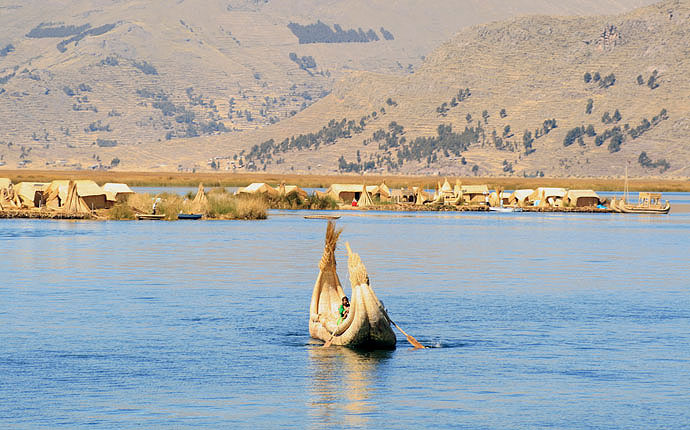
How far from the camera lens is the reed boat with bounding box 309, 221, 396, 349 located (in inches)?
1131

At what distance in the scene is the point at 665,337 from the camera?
33125 mm

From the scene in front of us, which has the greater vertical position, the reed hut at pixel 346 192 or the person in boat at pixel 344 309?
the reed hut at pixel 346 192

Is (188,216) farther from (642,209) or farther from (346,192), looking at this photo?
(642,209)

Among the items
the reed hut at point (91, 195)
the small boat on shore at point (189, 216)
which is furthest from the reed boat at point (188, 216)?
the reed hut at point (91, 195)

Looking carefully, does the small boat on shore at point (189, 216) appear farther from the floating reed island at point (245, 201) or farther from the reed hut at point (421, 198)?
Answer: the reed hut at point (421, 198)

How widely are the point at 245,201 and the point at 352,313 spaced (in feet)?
234

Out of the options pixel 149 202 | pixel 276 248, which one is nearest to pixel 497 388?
pixel 276 248

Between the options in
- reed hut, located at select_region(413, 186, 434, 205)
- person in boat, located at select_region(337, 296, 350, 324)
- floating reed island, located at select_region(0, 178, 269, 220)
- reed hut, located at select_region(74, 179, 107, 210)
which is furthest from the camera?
reed hut, located at select_region(413, 186, 434, 205)

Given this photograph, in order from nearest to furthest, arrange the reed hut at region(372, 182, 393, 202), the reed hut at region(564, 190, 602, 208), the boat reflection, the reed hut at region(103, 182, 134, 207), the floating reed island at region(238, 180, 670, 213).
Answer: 1. the boat reflection
2. the reed hut at region(103, 182, 134, 207)
3. the floating reed island at region(238, 180, 670, 213)
4. the reed hut at region(372, 182, 393, 202)
5. the reed hut at region(564, 190, 602, 208)

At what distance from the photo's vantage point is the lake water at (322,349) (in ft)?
77.2

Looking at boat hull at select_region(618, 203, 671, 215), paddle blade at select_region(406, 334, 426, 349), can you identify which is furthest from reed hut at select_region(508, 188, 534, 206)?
paddle blade at select_region(406, 334, 426, 349)

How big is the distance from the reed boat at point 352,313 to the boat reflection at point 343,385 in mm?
338

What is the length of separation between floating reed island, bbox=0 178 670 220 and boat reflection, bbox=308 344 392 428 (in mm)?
62758

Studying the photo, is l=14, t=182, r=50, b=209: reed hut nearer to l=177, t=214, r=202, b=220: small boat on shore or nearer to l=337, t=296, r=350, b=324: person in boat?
l=177, t=214, r=202, b=220: small boat on shore
